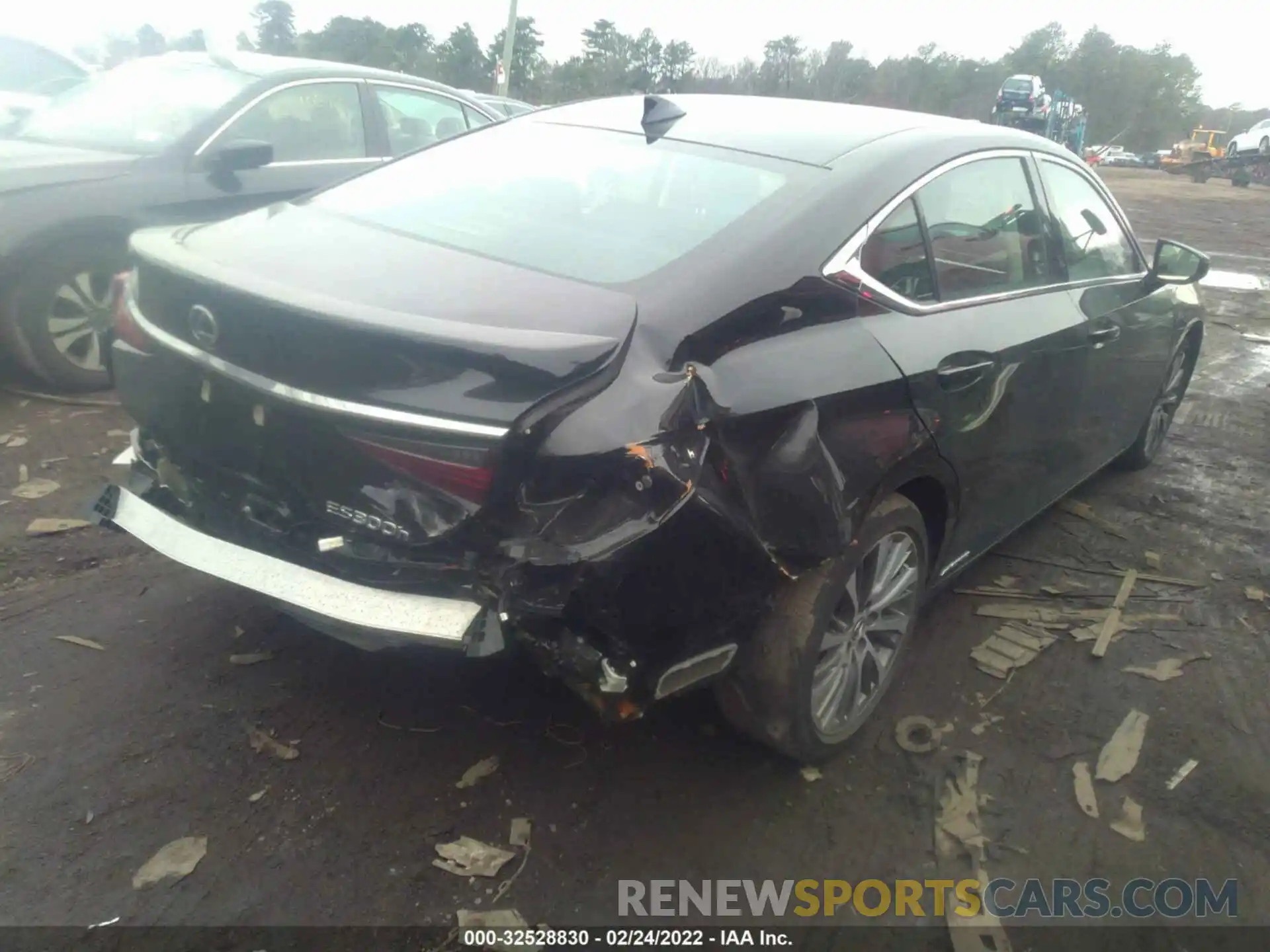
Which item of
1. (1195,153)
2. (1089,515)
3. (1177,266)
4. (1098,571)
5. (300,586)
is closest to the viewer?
(300,586)

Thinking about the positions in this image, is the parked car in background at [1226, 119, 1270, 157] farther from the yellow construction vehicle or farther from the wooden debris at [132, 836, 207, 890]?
the wooden debris at [132, 836, 207, 890]

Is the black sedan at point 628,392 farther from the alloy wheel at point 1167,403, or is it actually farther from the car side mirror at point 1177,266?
the alloy wheel at point 1167,403

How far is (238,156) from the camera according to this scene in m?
5.48

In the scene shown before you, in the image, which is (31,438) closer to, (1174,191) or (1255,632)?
(1255,632)

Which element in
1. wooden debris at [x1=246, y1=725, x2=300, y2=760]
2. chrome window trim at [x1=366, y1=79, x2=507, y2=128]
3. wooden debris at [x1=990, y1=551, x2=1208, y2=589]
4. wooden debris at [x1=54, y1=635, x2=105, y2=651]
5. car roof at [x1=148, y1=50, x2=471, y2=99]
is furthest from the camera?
chrome window trim at [x1=366, y1=79, x2=507, y2=128]

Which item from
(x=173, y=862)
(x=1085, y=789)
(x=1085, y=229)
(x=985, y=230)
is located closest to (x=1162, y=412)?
(x=1085, y=229)

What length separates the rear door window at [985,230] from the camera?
3104 millimetres

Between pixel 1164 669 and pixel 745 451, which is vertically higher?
pixel 745 451

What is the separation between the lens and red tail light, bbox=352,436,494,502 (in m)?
2.10

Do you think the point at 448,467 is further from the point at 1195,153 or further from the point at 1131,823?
the point at 1195,153

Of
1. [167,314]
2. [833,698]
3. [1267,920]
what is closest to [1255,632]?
[1267,920]

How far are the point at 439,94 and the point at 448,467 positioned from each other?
5.60m

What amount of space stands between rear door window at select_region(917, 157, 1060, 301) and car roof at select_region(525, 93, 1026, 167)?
0.58 ft

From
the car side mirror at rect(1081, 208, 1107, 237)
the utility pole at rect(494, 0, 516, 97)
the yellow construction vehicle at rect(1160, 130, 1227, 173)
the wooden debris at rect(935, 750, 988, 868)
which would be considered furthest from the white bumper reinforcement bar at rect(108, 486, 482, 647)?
the yellow construction vehicle at rect(1160, 130, 1227, 173)
